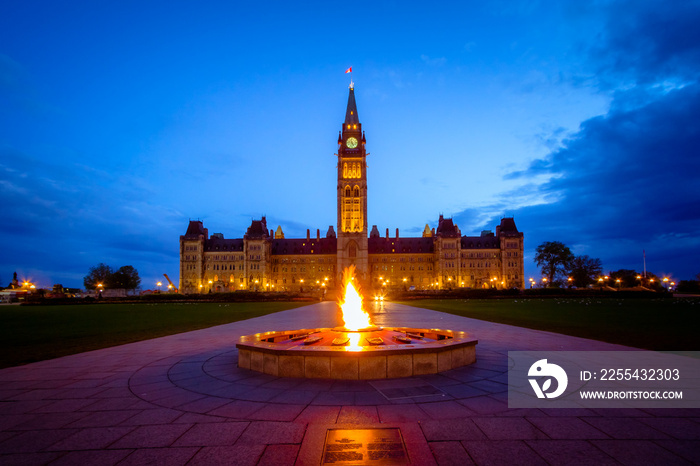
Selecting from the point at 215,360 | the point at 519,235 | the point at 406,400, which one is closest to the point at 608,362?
the point at 406,400

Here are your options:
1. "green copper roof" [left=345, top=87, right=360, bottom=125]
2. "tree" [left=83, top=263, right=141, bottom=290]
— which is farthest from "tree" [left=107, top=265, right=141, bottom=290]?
"green copper roof" [left=345, top=87, right=360, bottom=125]

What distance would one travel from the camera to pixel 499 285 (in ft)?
367

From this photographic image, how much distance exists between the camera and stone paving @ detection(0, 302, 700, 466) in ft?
13.7

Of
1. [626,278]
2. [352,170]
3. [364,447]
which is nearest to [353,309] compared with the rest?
[364,447]

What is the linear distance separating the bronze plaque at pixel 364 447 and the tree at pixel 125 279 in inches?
5368

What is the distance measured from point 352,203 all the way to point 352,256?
1582 cm

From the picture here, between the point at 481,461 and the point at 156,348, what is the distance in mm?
10938

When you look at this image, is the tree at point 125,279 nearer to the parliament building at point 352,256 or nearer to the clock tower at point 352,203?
the parliament building at point 352,256

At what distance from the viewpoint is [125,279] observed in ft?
405

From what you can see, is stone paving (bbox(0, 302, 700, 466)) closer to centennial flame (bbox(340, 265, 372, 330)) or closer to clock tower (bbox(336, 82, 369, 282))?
centennial flame (bbox(340, 265, 372, 330))

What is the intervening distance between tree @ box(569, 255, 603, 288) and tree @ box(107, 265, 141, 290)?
5170 inches

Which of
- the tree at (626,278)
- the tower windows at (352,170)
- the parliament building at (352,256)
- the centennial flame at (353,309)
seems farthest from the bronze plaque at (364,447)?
the tree at (626,278)

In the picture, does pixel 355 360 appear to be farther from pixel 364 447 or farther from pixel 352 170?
pixel 352 170

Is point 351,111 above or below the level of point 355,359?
above
